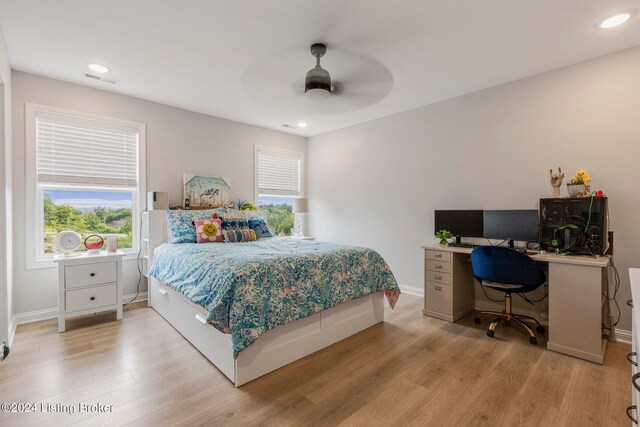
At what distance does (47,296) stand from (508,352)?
15.1 ft

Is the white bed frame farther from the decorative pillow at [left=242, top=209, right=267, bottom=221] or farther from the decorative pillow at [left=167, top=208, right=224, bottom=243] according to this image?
the decorative pillow at [left=242, top=209, right=267, bottom=221]

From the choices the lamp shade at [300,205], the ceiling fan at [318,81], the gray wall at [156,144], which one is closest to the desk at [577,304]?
the ceiling fan at [318,81]

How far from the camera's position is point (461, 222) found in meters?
3.43

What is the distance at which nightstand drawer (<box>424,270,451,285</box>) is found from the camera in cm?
316

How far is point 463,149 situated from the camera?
11.8 feet

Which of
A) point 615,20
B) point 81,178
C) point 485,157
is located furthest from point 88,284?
point 615,20

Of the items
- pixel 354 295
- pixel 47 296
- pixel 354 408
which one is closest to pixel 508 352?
pixel 354 295

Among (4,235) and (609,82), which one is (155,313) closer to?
(4,235)

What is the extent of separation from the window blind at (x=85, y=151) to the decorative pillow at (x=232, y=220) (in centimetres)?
118

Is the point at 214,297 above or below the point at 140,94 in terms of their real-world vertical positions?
below

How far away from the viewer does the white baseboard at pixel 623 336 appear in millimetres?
2617

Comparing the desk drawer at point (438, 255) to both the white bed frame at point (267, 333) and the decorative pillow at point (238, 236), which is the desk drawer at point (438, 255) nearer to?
the white bed frame at point (267, 333)

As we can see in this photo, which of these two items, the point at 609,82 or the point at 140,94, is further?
the point at 140,94

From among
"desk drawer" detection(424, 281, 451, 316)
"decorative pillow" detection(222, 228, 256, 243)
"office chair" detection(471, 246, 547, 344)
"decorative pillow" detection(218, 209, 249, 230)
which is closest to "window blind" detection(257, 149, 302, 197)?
"decorative pillow" detection(218, 209, 249, 230)
